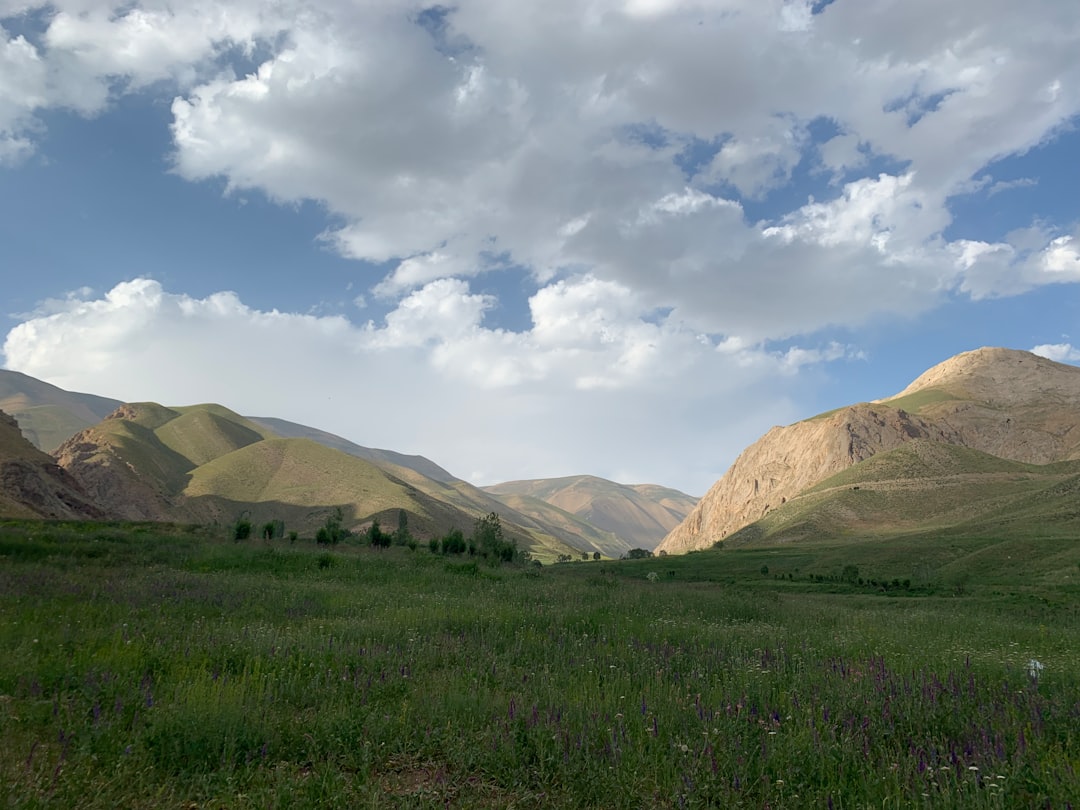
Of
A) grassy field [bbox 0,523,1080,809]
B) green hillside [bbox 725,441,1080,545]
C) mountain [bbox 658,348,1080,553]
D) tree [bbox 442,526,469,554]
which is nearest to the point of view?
grassy field [bbox 0,523,1080,809]

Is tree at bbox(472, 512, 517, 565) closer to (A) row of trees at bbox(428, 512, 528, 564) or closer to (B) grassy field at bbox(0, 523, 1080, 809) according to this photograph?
(A) row of trees at bbox(428, 512, 528, 564)

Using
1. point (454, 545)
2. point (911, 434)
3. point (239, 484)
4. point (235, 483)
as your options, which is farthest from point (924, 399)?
point (235, 483)

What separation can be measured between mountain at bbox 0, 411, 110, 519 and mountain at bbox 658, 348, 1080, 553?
408 ft

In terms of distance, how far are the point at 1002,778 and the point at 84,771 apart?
624 centimetres

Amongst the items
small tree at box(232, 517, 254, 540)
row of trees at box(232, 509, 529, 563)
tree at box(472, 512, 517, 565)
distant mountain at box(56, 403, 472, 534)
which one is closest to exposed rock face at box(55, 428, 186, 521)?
distant mountain at box(56, 403, 472, 534)

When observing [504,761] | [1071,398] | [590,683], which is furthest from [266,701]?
[1071,398]

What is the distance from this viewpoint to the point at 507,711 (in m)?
5.57

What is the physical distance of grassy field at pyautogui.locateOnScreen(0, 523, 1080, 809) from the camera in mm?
4027

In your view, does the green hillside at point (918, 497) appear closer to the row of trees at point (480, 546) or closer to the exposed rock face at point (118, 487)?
the row of trees at point (480, 546)

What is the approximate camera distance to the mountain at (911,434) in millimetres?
144125

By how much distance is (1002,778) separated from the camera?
382 cm

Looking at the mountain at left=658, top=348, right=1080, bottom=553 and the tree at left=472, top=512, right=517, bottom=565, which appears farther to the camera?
the mountain at left=658, top=348, right=1080, bottom=553

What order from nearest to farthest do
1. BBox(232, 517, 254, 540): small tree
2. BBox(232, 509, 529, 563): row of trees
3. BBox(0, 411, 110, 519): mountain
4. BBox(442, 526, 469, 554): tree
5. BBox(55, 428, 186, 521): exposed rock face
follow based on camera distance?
BBox(232, 517, 254, 540): small tree, BBox(232, 509, 529, 563): row of trees, BBox(442, 526, 469, 554): tree, BBox(0, 411, 110, 519): mountain, BBox(55, 428, 186, 521): exposed rock face

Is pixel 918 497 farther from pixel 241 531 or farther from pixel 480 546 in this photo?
pixel 241 531
